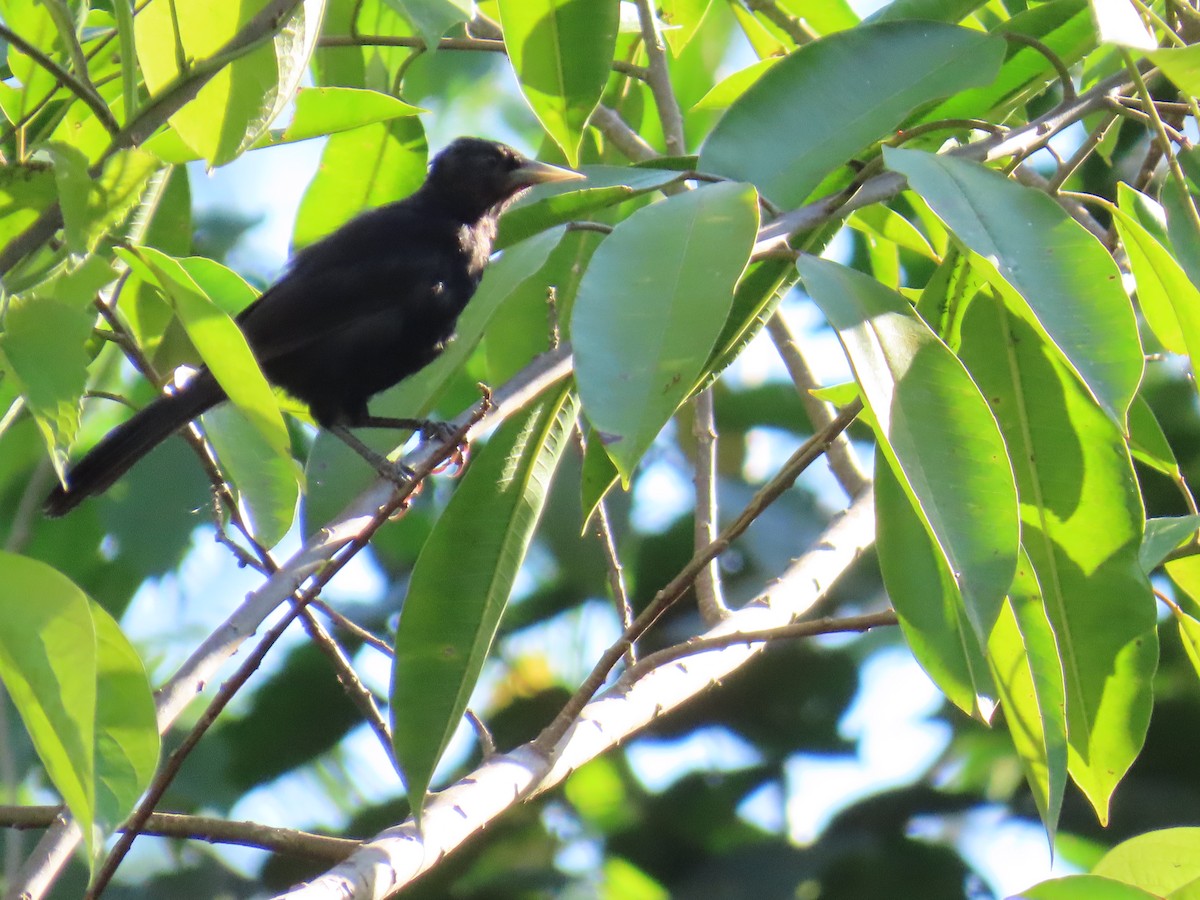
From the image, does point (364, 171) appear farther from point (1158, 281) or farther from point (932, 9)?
point (1158, 281)

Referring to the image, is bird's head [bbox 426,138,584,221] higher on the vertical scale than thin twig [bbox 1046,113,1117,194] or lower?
lower

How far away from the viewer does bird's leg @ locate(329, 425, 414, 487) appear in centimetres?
236

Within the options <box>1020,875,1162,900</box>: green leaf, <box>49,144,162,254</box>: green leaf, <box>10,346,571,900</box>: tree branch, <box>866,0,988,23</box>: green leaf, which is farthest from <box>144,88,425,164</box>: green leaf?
<box>1020,875,1162,900</box>: green leaf

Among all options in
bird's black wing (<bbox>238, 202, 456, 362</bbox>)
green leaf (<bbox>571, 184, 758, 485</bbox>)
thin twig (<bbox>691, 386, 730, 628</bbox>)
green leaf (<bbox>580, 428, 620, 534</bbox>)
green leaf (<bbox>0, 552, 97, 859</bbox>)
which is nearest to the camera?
green leaf (<bbox>0, 552, 97, 859</bbox>)

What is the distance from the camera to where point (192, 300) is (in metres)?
1.59

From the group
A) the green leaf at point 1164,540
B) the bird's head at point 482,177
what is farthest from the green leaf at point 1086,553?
the bird's head at point 482,177

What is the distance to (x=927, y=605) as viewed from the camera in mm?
2037

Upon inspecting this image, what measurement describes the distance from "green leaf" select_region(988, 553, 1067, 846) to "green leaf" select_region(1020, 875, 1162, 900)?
68mm

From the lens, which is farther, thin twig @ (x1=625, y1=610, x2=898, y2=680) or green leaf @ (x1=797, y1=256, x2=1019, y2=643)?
thin twig @ (x1=625, y1=610, x2=898, y2=680)

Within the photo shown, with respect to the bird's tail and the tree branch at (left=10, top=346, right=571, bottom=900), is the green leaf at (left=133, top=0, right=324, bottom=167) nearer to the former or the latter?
the tree branch at (left=10, top=346, right=571, bottom=900)

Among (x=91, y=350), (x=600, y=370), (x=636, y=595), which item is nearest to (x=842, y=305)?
(x=600, y=370)

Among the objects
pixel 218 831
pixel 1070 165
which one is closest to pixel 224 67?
pixel 218 831

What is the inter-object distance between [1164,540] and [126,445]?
9.12 feet

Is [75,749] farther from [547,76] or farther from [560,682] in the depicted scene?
[560,682]
